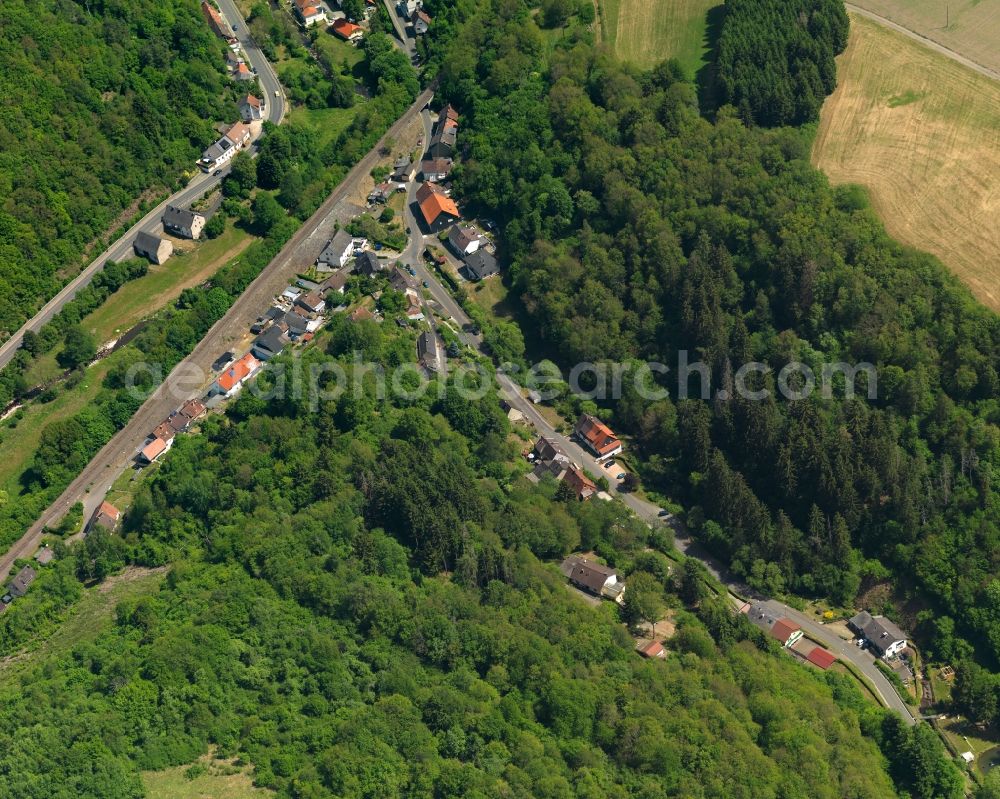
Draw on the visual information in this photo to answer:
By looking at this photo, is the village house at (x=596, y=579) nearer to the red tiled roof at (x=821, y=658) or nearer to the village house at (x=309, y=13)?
the red tiled roof at (x=821, y=658)

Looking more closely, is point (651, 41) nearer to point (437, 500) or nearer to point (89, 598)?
point (437, 500)

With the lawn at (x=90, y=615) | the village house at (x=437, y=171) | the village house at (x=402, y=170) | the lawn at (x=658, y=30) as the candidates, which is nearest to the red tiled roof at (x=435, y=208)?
the village house at (x=437, y=171)

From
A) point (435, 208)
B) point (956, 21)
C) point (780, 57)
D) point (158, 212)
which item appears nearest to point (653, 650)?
point (435, 208)

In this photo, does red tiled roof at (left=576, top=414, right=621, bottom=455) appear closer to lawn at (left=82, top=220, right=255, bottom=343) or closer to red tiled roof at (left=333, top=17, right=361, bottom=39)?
lawn at (left=82, top=220, right=255, bottom=343)

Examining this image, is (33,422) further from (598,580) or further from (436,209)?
(598,580)

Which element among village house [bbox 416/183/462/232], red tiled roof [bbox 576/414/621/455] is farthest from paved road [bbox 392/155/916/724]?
village house [bbox 416/183/462/232]

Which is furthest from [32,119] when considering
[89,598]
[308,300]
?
[89,598]
